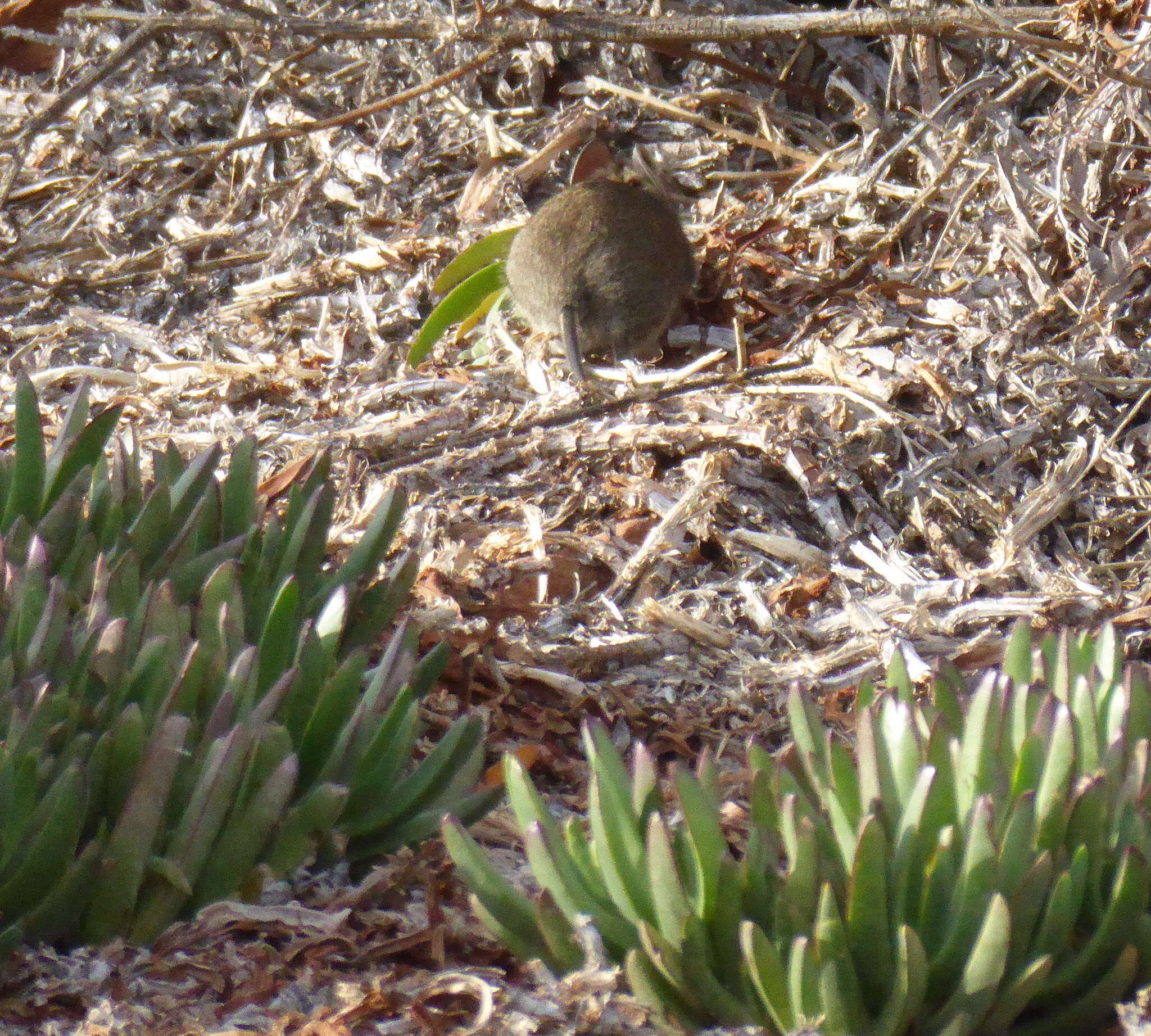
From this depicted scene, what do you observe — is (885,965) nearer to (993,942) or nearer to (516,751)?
(993,942)

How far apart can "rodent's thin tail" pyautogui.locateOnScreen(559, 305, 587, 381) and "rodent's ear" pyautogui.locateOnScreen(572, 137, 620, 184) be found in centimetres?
91

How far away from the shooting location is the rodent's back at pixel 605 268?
3.73m

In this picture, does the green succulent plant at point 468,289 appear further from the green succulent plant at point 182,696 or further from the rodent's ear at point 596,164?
the green succulent plant at point 182,696

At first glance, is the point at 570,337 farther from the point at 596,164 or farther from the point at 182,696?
the point at 182,696

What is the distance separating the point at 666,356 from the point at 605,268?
36cm

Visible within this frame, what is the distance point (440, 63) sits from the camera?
4691mm

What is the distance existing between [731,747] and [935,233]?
75.8 inches

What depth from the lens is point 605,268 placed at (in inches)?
148

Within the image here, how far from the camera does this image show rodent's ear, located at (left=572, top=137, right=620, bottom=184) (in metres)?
4.46

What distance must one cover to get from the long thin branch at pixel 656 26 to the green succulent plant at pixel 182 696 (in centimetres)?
152

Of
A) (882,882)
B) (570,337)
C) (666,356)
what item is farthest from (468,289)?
(882,882)

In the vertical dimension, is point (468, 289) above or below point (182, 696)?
above

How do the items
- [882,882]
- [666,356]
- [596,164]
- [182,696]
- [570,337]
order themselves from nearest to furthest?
[882,882]
[182,696]
[570,337]
[666,356]
[596,164]

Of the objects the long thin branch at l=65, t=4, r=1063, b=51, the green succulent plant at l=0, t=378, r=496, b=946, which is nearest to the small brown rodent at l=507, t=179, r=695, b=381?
the long thin branch at l=65, t=4, r=1063, b=51
